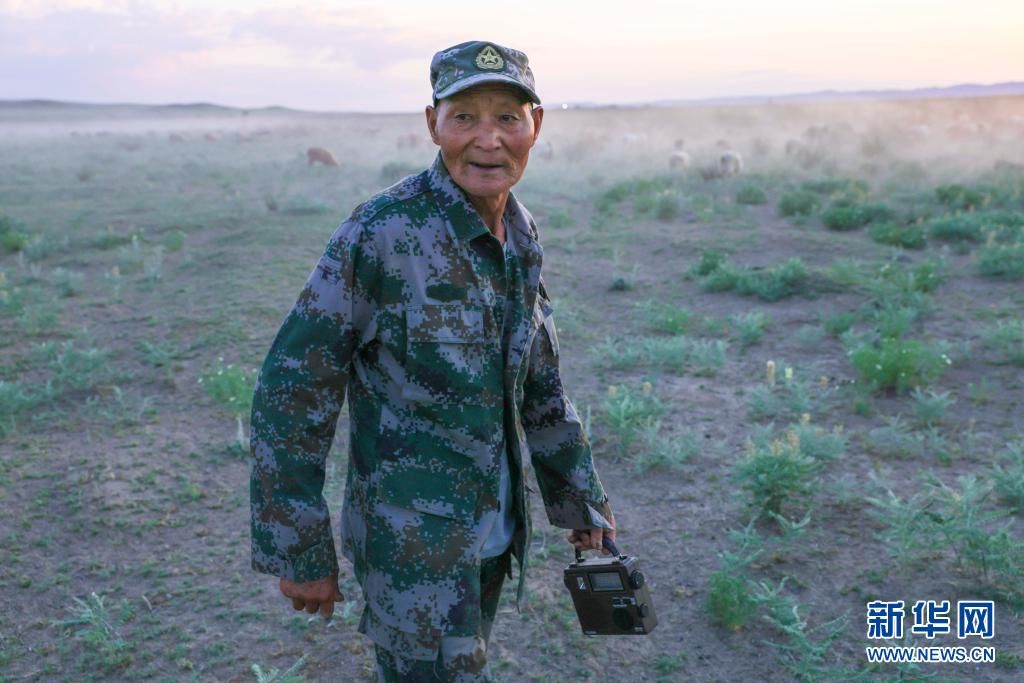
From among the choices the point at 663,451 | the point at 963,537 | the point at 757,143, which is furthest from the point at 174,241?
the point at 757,143

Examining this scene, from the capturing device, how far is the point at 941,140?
36.2 meters

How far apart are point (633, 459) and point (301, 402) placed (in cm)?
326

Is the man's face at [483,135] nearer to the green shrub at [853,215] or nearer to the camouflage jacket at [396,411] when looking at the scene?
the camouflage jacket at [396,411]

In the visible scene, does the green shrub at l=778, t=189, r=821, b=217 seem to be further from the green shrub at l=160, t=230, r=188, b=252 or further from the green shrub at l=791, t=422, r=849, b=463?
the green shrub at l=791, t=422, r=849, b=463

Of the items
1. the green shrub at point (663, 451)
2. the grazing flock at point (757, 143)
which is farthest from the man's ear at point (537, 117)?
the grazing flock at point (757, 143)

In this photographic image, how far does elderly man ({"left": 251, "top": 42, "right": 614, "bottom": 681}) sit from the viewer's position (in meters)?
1.81

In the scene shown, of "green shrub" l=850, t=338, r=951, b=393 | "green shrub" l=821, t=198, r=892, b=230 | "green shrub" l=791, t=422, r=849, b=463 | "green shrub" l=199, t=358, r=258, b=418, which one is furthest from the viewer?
"green shrub" l=821, t=198, r=892, b=230

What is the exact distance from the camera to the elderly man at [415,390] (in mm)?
1814

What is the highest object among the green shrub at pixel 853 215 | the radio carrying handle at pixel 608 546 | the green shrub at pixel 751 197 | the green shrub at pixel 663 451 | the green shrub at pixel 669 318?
the green shrub at pixel 751 197

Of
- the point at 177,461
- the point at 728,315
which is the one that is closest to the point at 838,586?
the point at 177,461

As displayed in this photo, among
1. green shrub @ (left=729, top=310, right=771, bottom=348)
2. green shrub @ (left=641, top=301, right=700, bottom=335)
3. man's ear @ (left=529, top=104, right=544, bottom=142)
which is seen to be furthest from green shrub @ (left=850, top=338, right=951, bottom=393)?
man's ear @ (left=529, top=104, right=544, bottom=142)

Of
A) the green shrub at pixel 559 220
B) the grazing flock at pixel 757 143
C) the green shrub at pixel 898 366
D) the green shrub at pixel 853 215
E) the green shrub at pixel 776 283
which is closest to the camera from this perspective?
the green shrub at pixel 898 366

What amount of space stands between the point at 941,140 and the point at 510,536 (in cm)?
3905

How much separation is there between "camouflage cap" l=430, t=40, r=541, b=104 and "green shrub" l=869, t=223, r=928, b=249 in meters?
9.24
